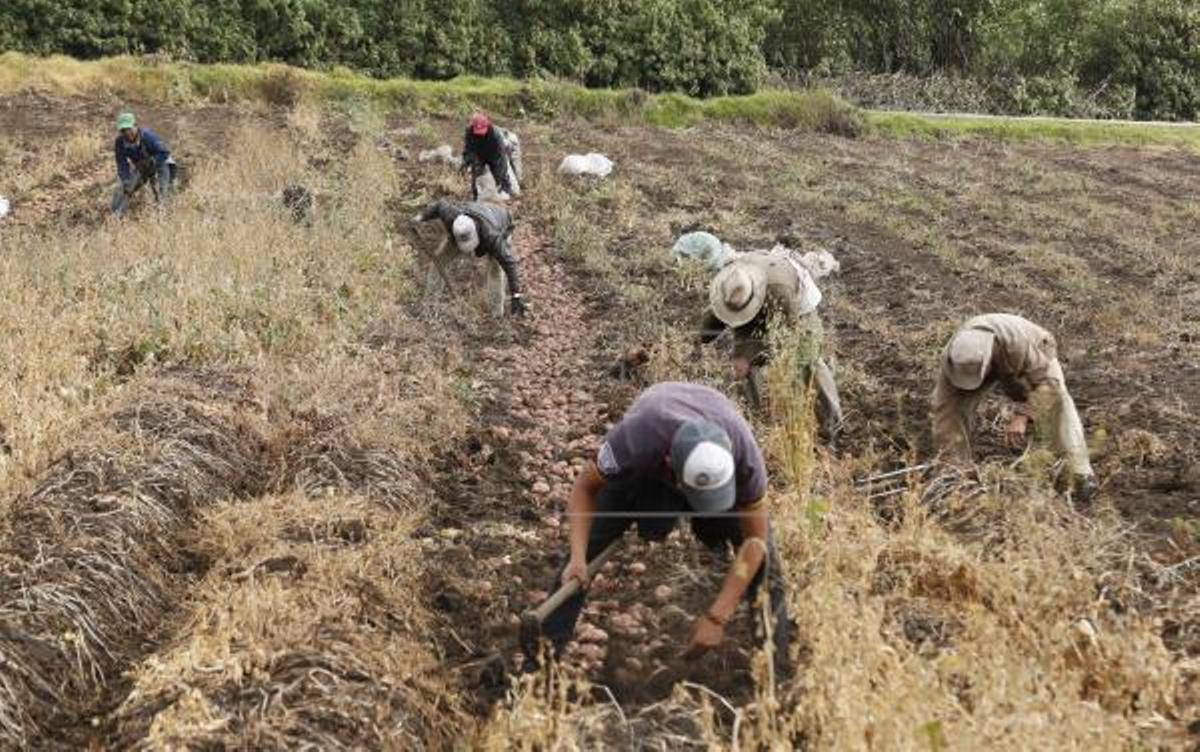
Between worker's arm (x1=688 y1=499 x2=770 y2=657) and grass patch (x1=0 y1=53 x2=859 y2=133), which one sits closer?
worker's arm (x1=688 y1=499 x2=770 y2=657)

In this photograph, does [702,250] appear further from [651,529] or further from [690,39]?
[690,39]

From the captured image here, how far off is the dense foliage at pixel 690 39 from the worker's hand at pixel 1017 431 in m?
20.1

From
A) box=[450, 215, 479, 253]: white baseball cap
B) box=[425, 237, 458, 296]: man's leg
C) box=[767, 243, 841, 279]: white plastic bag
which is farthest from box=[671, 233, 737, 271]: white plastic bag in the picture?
box=[450, 215, 479, 253]: white baseball cap

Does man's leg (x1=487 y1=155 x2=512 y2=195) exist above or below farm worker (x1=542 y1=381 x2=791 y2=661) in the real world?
below

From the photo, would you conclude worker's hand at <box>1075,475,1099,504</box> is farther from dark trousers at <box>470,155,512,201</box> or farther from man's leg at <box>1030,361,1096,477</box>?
dark trousers at <box>470,155,512,201</box>

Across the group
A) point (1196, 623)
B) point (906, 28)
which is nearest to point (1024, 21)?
point (906, 28)

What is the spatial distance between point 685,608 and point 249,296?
388 centimetres

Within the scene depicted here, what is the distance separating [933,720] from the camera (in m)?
3.13

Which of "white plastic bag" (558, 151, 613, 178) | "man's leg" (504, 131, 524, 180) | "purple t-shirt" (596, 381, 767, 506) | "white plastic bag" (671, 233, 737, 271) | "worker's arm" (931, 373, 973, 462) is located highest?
"purple t-shirt" (596, 381, 767, 506)

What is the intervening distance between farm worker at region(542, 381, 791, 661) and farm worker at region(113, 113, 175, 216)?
27.7 ft

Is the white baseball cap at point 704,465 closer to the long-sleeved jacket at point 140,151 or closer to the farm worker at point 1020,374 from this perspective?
the farm worker at point 1020,374

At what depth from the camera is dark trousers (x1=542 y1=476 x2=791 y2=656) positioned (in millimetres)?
4309

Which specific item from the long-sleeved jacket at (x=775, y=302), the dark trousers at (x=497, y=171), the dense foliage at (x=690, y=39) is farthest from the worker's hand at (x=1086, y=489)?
the dense foliage at (x=690, y=39)

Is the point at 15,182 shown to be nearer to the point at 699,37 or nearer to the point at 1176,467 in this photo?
the point at 1176,467
